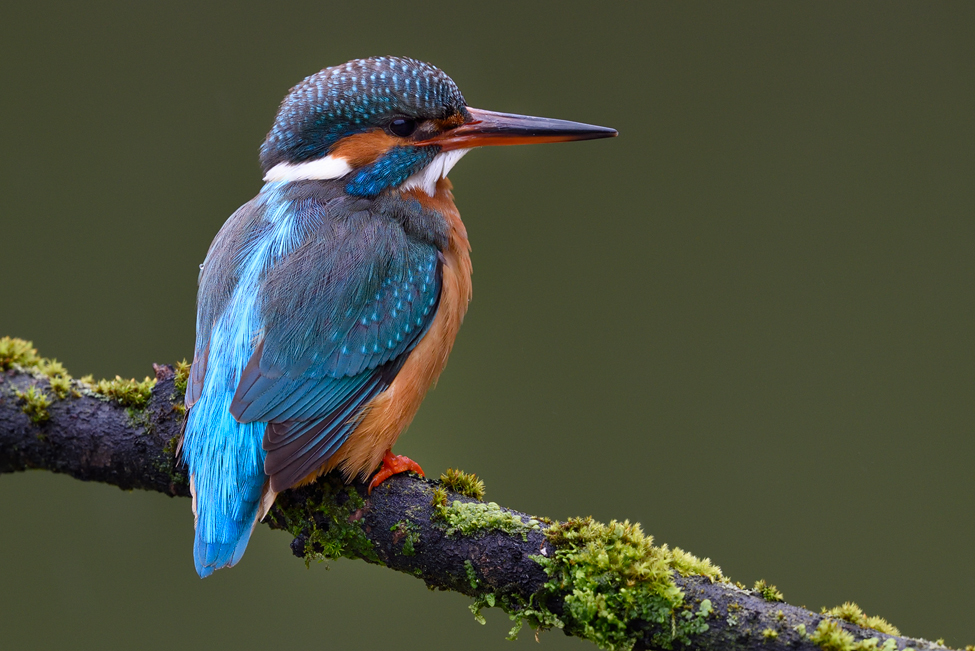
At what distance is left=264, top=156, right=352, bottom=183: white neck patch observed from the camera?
2260mm

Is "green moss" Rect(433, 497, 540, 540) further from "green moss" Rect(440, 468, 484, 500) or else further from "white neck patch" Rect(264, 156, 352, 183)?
"white neck patch" Rect(264, 156, 352, 183)

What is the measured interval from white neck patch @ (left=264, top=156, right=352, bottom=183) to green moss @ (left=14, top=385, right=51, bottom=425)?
0.84 metres

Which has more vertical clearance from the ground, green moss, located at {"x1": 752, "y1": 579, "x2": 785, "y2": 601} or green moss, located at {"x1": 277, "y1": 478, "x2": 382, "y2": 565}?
green moss, located at {"x1": 752, "y1": 579, "x2": 785, "y2": 601}

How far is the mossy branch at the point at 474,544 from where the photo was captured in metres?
1.54

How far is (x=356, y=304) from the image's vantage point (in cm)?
204

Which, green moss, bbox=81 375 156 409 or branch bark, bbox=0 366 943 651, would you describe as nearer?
branch bark, bbox=0 366 943 651

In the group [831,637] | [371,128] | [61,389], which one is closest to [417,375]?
[371,128]

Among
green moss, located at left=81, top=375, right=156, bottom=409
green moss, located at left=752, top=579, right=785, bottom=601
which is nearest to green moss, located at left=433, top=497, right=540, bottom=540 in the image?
green moss, located at left=752, top=579, right=785, bottom=601

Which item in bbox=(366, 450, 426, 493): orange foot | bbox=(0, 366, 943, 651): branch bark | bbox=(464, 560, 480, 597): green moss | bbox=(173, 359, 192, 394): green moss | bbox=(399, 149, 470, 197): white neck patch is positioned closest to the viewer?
bbox=(0, 366, 943, 651): branch bark

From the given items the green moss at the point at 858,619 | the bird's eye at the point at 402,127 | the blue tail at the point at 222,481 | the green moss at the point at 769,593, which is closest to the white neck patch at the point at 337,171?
the bird's eye at the point at 402,127

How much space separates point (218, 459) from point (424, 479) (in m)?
0.46

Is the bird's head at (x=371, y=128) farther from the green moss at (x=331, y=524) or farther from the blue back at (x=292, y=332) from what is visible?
the green moss at (x=331, y=524)

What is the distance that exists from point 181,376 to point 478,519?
92 cm

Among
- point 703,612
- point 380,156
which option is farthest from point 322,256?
point 703,612
